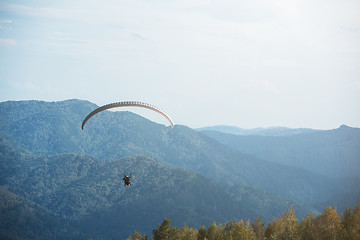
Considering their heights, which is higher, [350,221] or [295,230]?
[350,221]

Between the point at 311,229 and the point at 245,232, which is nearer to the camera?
the point at 245,232

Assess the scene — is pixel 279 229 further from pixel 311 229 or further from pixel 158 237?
pixel 158 237

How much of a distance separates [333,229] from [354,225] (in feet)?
28.1

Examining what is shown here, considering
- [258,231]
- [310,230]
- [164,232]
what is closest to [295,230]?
[310,230]

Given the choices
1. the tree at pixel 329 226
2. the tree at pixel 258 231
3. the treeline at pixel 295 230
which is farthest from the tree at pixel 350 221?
the tree at pixel 258 231

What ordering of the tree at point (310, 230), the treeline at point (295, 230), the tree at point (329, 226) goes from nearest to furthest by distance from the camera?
the treeline at point (295, 230), the tree at point (329, 226), the tree at point (310, 230)

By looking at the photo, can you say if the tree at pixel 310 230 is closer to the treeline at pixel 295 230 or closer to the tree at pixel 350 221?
Answer: the treeline at pixel 295 230

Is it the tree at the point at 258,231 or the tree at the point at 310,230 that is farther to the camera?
the tree at the point at 258,231

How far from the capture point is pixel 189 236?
3484 inches

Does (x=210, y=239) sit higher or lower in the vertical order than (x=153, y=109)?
lower

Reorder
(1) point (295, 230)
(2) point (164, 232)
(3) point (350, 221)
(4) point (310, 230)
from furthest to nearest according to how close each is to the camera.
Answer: (2) point (164, 232)
(3) point (350, 221)
(1) point (295, 230)
(4) point (310, 230)

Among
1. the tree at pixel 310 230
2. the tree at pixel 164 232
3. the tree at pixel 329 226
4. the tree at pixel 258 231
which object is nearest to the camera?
the tree at pixel 329 226

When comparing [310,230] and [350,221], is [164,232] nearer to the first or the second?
[310,230]

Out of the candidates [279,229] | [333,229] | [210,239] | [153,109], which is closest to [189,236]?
[210,239]
